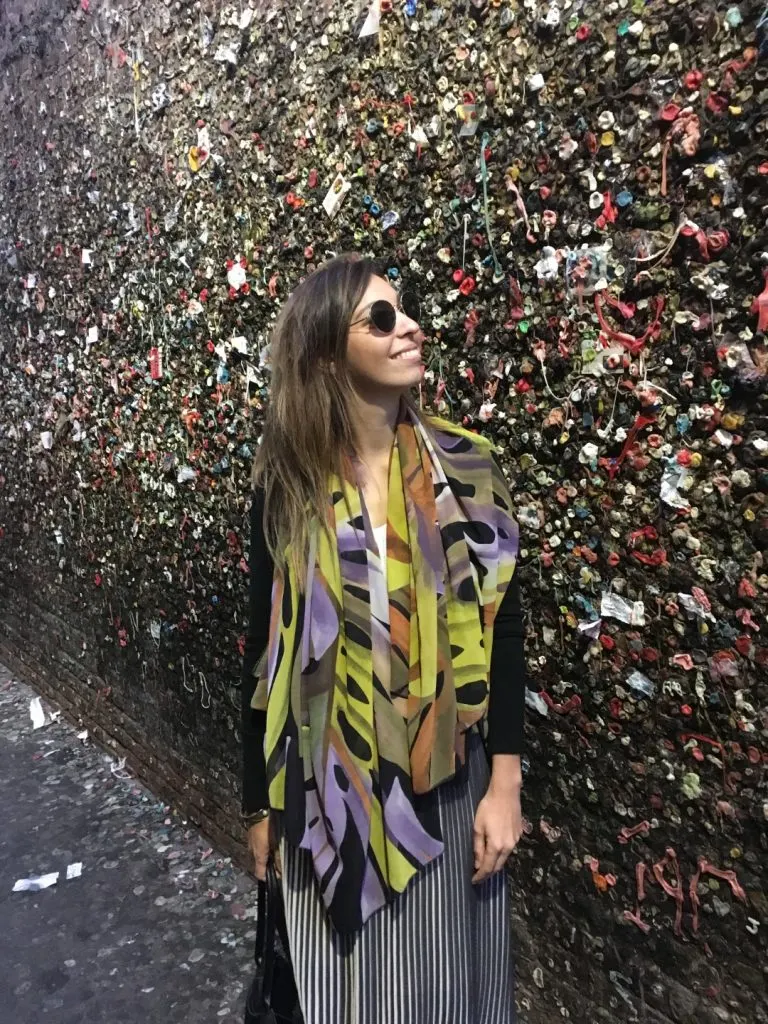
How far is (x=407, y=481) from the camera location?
1466mm

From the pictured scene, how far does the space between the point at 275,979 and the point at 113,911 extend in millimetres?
1691

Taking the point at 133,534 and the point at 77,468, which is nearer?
the point at 133,534

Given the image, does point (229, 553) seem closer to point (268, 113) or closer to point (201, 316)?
point (201, 316)

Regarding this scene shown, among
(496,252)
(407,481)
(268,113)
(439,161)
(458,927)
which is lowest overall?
(458,927)

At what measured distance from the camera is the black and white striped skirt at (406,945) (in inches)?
56.6

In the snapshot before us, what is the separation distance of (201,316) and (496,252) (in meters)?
1.50

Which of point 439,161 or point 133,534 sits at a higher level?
point 439,161

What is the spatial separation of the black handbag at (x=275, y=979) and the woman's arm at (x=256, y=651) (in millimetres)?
191

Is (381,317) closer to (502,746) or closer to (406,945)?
(502,746)

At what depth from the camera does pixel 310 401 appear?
1493 millimetres

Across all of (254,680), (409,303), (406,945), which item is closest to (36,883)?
(254,680)

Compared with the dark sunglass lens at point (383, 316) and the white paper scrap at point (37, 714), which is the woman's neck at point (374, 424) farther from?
the white paper scrap at point (37, 714)

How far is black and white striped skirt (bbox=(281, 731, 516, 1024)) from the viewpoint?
1437mm

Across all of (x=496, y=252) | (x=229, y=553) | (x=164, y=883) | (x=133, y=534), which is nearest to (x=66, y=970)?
(x=164, y=883)
